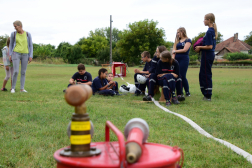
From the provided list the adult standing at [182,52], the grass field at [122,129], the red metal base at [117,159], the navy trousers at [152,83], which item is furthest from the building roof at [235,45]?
the red metal base at [117,159]

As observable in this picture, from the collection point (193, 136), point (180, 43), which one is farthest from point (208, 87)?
point (193, 136)

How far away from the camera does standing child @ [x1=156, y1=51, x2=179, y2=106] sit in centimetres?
585

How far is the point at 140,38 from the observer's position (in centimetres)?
5097

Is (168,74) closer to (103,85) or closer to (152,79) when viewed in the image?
(152,79)

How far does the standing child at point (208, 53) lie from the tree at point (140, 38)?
43626 mm

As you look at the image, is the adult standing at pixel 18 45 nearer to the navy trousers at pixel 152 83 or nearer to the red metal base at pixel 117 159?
the navy trousers at pixel 152 83

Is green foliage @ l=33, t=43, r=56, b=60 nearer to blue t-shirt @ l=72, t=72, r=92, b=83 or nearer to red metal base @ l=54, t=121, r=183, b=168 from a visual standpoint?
blue t-shirt @ l=72, t=72, r=92, b=83

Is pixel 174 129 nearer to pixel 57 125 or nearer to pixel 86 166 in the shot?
pixel 57 125

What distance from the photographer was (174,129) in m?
3.36

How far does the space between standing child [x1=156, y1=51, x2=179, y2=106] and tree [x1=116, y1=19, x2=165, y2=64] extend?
43946 mm

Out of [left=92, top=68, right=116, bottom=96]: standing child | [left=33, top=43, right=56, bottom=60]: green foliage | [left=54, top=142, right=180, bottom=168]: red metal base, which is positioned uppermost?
[left=33, top=43, right=56, bottom=60]: green foliage

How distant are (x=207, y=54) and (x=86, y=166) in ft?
19.2

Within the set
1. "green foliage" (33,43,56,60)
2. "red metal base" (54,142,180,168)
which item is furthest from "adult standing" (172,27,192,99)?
"green foliage" (33,43,56,60)

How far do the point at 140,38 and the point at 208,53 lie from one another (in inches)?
1784
